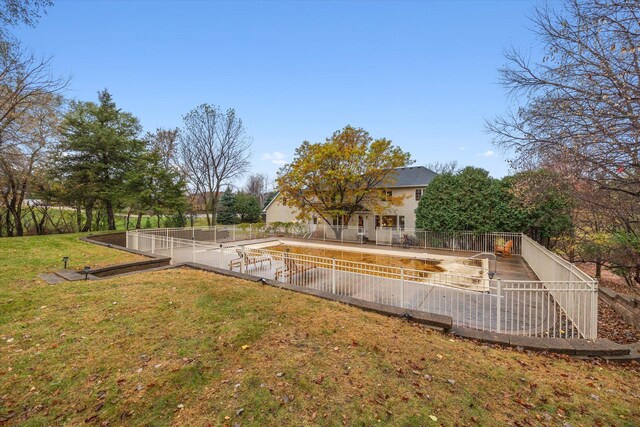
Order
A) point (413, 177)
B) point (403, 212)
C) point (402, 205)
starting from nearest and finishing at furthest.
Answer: point (402, 205)
point (403, 212)
point (413, 177)

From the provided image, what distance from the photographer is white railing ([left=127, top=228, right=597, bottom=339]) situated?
464 cm

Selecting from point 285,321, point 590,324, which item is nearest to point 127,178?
point 285,321

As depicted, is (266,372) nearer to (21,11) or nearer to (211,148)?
(21,11)

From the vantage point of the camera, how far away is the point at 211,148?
81.5ft

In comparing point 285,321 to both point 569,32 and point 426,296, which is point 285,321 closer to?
point 426,296

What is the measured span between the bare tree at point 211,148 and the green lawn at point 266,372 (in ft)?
71.2

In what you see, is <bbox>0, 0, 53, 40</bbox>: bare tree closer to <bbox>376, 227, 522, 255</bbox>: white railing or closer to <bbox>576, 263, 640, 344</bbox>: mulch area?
<bbox>576, 263, 640, 344</bbox>: mulch area

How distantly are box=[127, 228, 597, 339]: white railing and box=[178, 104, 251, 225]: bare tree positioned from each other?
13.8 meters

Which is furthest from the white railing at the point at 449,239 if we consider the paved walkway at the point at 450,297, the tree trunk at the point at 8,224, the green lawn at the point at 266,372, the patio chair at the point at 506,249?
the tree trunk at the point at 8,224

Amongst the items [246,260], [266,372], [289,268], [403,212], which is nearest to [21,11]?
[246,260]

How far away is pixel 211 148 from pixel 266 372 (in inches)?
997

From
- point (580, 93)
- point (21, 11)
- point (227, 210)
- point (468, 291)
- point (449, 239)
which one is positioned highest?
point (21, 11)

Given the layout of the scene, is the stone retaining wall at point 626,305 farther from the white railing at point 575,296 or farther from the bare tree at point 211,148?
the bare tree at point 211,148

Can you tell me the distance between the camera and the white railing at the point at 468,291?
15.2 feet
